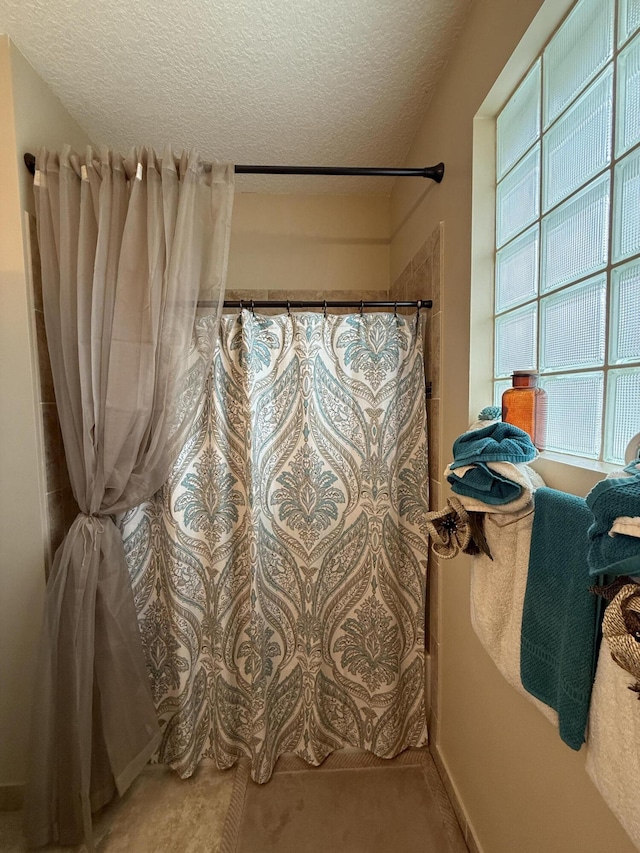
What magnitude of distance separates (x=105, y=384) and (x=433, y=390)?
107 cm

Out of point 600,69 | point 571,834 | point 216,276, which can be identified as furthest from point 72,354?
point 571,834

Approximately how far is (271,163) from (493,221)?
3.72 ft

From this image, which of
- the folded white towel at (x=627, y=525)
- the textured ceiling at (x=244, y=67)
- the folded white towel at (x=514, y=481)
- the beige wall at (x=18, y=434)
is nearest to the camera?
the folded white towel at (x=627, y=525)

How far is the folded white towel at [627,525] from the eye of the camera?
1.24 feet

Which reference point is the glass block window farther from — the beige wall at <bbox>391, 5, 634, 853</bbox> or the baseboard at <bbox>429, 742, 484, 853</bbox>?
the baseboard at <bbox>429, 742, 484, 853</bbox>

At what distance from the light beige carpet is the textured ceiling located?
2317 mm

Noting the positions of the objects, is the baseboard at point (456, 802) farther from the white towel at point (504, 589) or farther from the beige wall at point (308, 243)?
the beige wall at point (308, 243)

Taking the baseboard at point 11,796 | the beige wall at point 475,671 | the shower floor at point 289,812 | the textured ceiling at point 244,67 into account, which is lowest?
the shower floor at point 289,812

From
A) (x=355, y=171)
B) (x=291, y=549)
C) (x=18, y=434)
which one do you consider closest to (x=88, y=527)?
(x=18, y=434)

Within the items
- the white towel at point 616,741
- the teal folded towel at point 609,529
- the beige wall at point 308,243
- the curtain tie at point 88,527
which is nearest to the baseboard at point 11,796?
the curtain tie at point 88,527

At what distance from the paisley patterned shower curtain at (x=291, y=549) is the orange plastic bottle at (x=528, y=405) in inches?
20.8

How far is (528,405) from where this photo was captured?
0.77 metres

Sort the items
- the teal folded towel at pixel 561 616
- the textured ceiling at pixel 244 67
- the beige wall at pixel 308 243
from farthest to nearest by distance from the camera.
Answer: the beige wall at pixel 308 243 < the textured ceiling at pixel 244 67 < the teal folded towel at pixel 561 616

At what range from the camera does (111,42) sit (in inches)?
41.3
